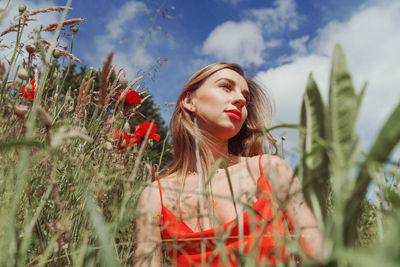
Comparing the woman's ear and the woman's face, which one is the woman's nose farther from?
the woman's ear

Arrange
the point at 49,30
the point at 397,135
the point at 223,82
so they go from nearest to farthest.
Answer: the point at 397,135 < the point at 49,30 < the point at 223,82

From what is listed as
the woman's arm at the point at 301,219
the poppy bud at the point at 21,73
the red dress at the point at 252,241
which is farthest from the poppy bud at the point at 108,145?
the woman's arm at the point at 301,219

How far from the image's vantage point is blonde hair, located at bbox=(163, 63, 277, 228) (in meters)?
1.70

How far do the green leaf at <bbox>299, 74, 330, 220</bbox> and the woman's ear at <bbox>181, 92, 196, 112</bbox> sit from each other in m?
1.57

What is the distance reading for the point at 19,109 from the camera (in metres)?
0.69

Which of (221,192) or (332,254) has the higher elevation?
(221,192)

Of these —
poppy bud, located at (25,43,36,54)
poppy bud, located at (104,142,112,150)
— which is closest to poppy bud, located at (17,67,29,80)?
poppy bud, located at (25,43,36,54)

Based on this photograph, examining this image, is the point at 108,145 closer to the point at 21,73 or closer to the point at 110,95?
the point at 110,95

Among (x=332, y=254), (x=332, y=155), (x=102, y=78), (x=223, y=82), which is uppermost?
(x=223, y=82)

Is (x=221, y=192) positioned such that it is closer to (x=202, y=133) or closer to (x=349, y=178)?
(x=202, y=133)

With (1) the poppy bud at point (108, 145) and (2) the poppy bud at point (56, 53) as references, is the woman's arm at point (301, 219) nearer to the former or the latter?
(1) the poppy bud at point (108, 145)

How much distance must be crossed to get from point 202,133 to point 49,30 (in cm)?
94

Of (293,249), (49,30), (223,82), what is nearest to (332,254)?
(293,249)

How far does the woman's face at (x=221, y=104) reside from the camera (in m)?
1.61
